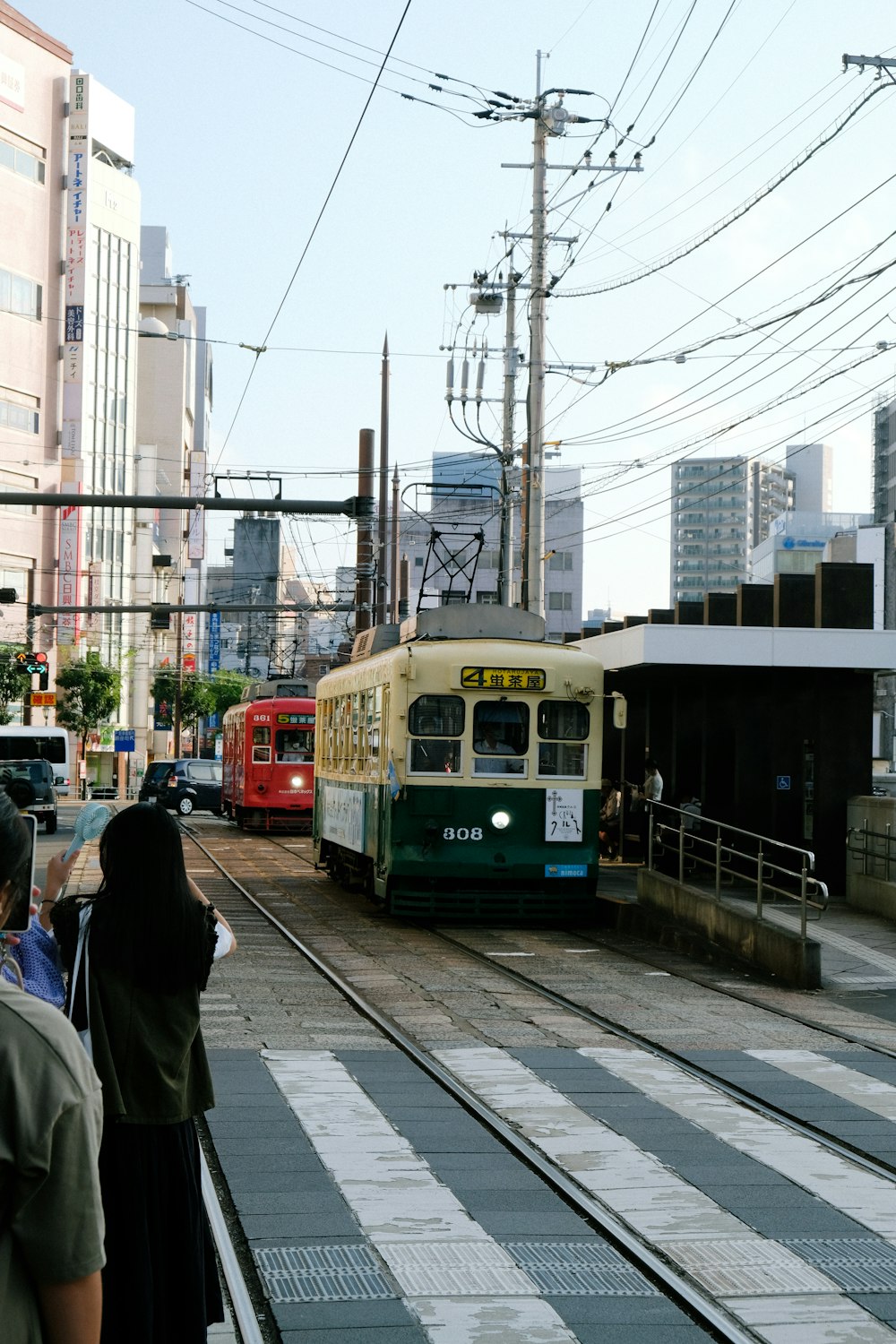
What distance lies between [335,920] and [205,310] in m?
126

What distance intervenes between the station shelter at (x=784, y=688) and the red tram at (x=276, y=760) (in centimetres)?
1479

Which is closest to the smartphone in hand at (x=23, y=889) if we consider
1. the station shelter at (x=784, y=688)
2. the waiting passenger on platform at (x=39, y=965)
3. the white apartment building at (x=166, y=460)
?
the waiting passenger on platform at (x=39, y=965)

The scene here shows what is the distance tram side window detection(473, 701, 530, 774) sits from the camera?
745 inches

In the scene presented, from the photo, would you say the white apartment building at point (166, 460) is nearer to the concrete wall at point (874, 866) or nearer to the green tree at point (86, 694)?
the green tree at point (86, 694)

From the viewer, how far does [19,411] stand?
72.8 metres

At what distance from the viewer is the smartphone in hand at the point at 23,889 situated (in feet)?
10.2

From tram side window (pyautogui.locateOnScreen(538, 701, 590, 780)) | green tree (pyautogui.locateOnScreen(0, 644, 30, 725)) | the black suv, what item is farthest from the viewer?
green tree (pyautogui.locateOnScreen(0, 644, 30, 725))

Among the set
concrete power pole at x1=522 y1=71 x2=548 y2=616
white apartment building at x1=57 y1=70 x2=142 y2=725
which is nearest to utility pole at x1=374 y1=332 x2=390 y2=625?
concrete power pole at x1=522 y1=71 x2=548 y2=616

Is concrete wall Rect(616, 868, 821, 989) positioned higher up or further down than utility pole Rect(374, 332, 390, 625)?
further down

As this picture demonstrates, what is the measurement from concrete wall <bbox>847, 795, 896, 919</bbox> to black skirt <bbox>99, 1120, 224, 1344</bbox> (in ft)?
50.4

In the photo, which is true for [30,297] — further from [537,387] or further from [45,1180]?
[45,1180]

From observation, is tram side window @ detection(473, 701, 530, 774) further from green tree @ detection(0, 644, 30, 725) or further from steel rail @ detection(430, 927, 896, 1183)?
green tree @ detection(0, 644, 30, 725)

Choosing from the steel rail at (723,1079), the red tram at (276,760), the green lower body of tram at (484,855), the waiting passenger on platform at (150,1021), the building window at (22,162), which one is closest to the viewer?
the waiting passenger on platform at (150,1021)

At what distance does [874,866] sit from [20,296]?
60.2 metres
